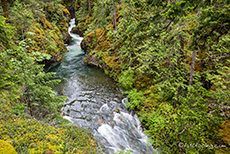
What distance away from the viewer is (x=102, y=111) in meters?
8.11

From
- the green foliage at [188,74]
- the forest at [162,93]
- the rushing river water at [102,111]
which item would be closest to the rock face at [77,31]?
the rushing river water at [102,111]

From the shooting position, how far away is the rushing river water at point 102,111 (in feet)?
20.3

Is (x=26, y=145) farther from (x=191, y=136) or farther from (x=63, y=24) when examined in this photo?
(x=63, y=24)

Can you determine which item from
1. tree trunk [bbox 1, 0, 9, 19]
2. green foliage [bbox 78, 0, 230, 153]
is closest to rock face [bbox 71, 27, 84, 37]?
tree trunk [bbox 1, 0, 9, 19]

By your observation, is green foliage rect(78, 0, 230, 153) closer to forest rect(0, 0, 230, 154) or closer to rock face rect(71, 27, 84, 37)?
forest rect(0, 0, 230, 154)

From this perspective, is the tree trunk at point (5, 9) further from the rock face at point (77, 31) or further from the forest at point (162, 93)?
the rock face at point (77, 31)

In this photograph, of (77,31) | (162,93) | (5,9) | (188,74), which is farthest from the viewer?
(77,31)

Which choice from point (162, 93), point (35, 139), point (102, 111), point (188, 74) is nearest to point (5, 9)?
point (102, 111)

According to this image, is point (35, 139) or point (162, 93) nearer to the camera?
point (35, 139)

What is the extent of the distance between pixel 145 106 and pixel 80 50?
61.7 ft

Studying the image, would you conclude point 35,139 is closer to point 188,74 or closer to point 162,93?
point 162,93

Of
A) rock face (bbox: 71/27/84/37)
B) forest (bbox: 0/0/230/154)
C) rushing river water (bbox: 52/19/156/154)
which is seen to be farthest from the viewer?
rock face (bbox: 71/27/84/37)

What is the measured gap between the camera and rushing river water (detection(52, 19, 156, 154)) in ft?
20.3

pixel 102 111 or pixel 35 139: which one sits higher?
pixel 35 139
